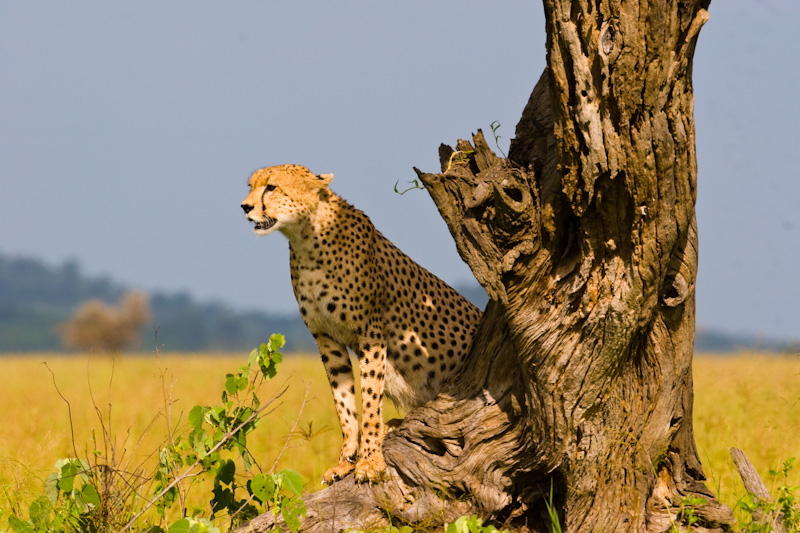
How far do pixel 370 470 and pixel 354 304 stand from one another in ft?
3.09

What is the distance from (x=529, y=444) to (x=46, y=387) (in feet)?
26.4

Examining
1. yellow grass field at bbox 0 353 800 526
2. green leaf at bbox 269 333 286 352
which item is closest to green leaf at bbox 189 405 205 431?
yellow grass field at bbox 0 353 800 526

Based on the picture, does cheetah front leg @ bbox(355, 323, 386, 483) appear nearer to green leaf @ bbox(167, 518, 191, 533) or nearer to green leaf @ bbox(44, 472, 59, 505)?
green leaf @ bbox(167, 518, 191, 533)

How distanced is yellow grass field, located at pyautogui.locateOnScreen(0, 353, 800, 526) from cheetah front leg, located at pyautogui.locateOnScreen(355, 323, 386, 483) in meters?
0.31

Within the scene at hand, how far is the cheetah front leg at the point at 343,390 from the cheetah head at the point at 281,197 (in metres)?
0.74

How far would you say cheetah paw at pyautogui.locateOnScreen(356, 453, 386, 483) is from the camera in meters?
4.52

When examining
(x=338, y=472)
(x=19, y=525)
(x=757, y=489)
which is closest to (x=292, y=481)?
(x=338, y=472)

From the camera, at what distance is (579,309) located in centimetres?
373

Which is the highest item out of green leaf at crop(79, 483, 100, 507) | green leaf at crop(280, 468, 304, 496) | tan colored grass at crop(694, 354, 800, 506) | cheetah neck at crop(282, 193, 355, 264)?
cheetah neck at crop(282, 193, 355, 264)

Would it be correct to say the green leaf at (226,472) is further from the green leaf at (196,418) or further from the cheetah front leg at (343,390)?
the cheetah front leg at (343,390)

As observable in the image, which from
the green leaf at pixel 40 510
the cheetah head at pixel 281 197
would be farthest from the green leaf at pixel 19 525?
the cheetah head at pixel 281 197

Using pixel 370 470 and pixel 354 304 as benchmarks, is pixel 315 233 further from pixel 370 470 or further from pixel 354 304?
pixel 370 470

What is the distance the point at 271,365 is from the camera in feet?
13.7

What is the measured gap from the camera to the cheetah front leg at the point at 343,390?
4.92 m
